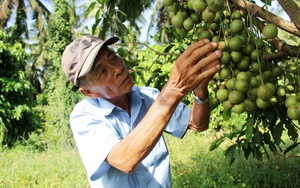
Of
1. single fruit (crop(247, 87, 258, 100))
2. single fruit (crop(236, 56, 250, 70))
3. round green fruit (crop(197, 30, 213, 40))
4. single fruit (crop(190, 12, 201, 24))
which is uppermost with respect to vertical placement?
single fruit (crop(190, 12, 201, 24))

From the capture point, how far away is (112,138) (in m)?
1.59

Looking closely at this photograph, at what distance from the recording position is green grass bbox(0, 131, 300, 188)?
14.0 ft

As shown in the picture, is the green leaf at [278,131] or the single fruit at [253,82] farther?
the green leaf at [278,131]

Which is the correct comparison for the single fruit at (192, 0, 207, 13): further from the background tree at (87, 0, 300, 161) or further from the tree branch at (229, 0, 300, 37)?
the tree branch at (229, 0, 300, 37)

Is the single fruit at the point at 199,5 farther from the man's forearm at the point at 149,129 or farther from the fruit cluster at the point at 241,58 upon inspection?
the man's forearm at the point at 149,129

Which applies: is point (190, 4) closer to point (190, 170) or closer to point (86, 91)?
point (86, 91)

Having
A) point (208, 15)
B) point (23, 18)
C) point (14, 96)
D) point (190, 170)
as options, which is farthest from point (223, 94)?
point (23, 18)

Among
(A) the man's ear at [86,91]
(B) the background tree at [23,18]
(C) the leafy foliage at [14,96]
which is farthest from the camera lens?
(B) the background tree at [23,18]

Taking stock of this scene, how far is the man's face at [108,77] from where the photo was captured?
1.73 metres

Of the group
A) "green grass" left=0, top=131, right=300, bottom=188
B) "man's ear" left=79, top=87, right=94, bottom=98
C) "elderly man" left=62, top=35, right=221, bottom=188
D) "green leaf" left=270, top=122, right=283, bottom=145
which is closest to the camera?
"elderly man" left=62, top=35, right=221, bottom=188

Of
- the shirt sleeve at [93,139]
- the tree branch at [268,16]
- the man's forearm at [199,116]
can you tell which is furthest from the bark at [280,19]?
the shirt sleeve at [93,139]

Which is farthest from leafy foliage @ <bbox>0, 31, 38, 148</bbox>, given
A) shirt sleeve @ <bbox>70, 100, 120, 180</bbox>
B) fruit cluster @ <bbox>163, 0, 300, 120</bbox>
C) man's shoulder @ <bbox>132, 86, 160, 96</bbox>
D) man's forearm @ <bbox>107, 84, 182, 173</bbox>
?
fruit cluster @ <bbox>163, 0, 300, 120</bbox>

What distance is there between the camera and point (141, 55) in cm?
768

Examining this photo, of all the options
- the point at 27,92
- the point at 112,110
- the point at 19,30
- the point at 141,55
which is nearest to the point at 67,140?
the point at 27,92
